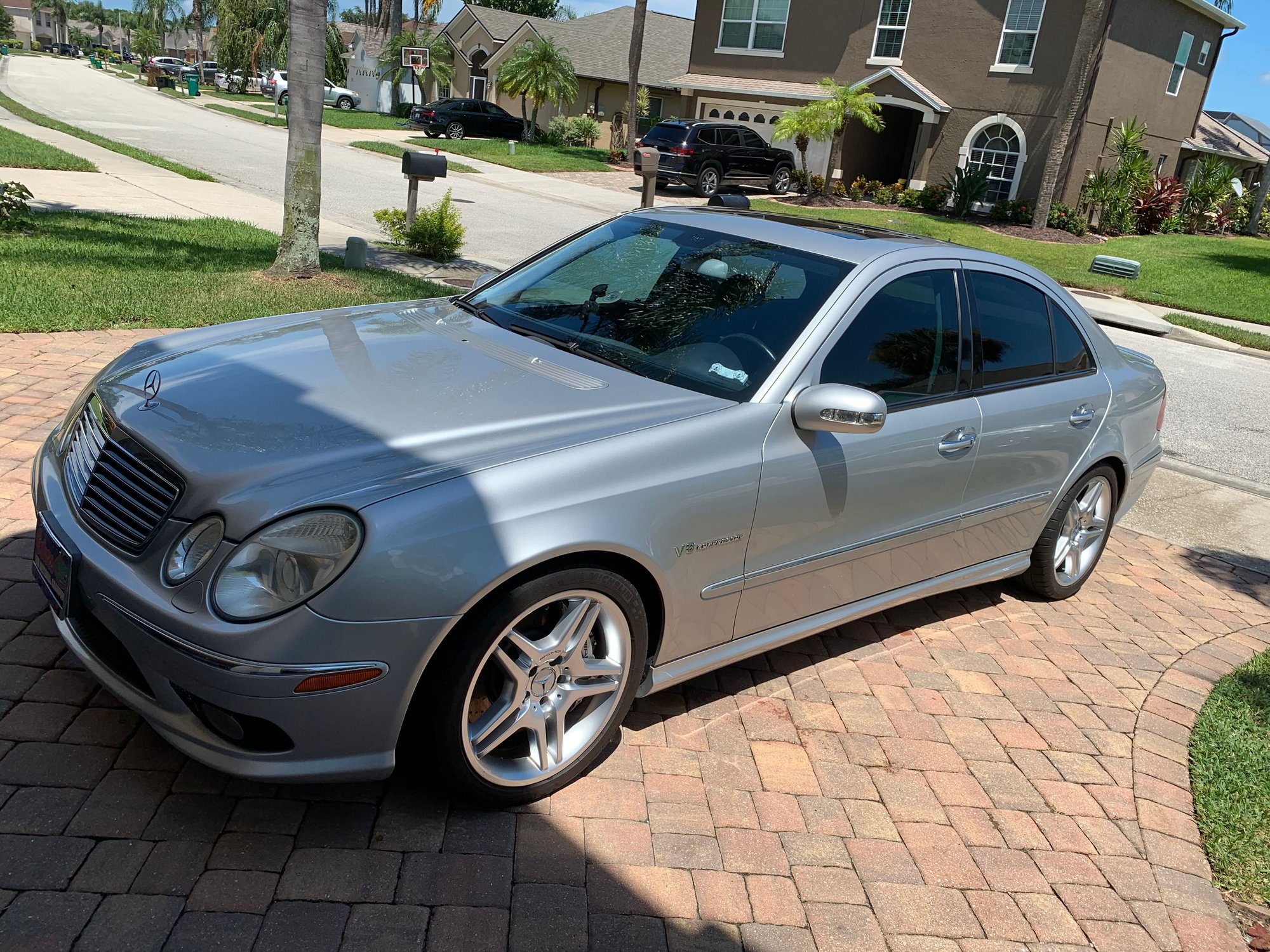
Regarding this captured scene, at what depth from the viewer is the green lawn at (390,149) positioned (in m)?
26.7

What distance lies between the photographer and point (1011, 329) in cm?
442

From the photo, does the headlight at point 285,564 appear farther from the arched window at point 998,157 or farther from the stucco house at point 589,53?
the stucco house at point 589,53

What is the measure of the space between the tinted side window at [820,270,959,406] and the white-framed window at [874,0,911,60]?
2855 cm

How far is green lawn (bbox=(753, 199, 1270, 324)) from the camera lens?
1891 cm

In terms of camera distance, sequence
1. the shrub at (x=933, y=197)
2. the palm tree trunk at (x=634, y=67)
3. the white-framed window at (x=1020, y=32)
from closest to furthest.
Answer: the white-framed window at (x=1020, y=32)
the shrub at (x=933, y=197)
the palm tree trunk at (x=634, y=67)

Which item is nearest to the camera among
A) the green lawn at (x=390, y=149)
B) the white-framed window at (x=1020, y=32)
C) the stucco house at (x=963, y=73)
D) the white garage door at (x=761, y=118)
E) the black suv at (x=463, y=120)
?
the green lawn at (x=390, y=149)

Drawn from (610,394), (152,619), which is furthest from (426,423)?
(152,619)

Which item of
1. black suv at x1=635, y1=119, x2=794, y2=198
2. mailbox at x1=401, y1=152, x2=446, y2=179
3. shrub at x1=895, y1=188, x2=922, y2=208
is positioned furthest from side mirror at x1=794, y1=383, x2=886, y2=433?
shrub at x1=895, y1=188, x2=922, y2=208

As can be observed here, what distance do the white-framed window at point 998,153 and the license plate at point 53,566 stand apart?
28026 millimetres

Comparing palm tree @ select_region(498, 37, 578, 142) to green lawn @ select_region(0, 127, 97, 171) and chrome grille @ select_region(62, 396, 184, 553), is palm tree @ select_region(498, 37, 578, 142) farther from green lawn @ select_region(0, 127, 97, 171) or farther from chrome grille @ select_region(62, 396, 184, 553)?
chrome grille @ select_region(62, 396, 184, 553)

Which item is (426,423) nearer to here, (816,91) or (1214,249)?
(1214,249)

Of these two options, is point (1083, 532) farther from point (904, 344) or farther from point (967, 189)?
point (967, 189)

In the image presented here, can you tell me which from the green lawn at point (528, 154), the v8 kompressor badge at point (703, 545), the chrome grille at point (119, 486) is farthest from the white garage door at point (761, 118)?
the chrome grille at point (119, 486)

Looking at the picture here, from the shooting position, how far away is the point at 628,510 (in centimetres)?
295
